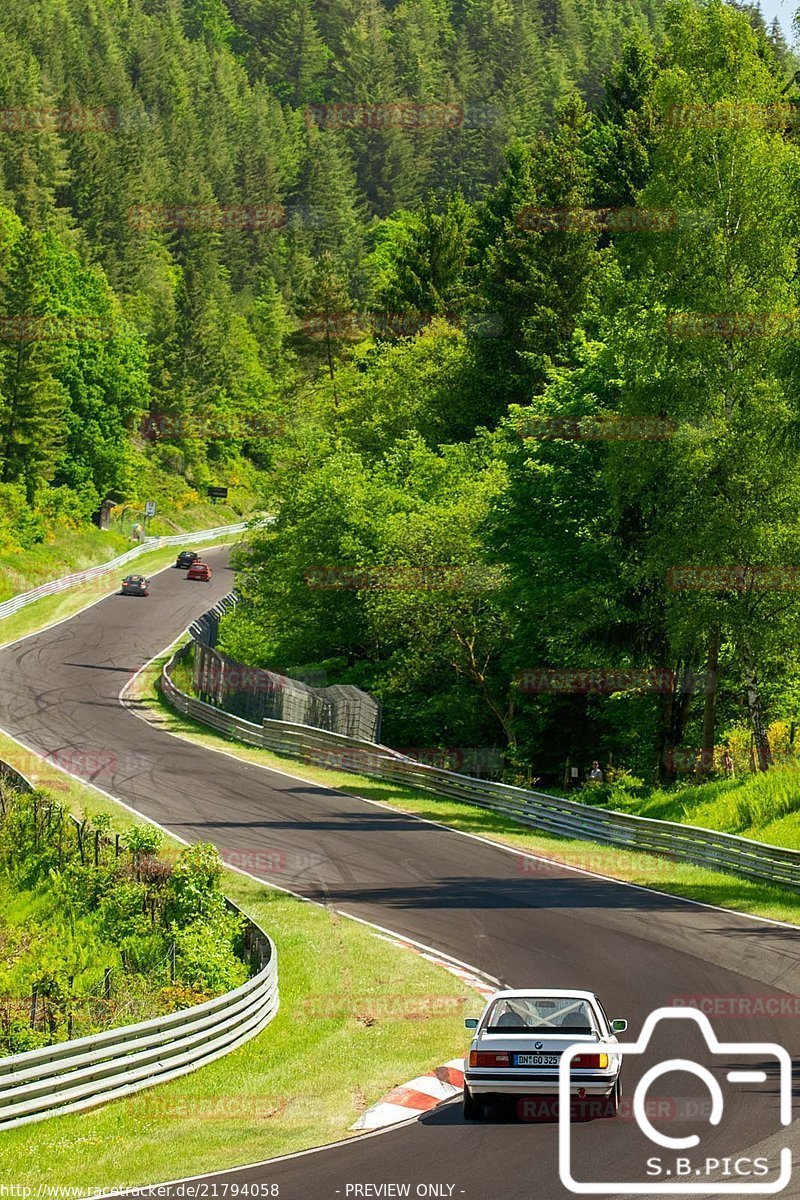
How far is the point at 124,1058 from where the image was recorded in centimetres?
1856

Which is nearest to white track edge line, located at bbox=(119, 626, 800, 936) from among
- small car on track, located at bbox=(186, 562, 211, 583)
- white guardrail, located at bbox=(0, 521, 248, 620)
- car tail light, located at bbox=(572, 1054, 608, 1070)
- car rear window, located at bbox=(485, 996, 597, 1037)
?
car rear window, located at bbox=(485, 996, 597, 1037)

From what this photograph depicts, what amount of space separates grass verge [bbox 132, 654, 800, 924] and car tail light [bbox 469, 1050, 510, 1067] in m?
13.7

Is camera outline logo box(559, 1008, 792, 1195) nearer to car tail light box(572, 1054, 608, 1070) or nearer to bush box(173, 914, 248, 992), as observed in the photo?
car tail light box(572, 1054, 608, 1070)

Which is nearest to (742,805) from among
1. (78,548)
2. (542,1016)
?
(542,1016)

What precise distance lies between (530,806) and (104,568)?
205 feet

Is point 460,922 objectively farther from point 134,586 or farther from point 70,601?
point 134,586

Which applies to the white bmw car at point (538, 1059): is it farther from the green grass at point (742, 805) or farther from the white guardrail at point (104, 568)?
the white guardrail at point (104, 568)

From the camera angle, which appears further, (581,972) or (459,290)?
(459,290)

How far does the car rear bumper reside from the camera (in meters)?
15.3

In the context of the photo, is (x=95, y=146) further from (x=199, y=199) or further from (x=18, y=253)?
(x=18, y=253)

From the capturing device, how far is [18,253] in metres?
103

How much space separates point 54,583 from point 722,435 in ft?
194

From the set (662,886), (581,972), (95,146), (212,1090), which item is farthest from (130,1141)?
(95,146)

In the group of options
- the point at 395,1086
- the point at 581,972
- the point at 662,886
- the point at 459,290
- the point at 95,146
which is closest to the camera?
the point at 395,1086
